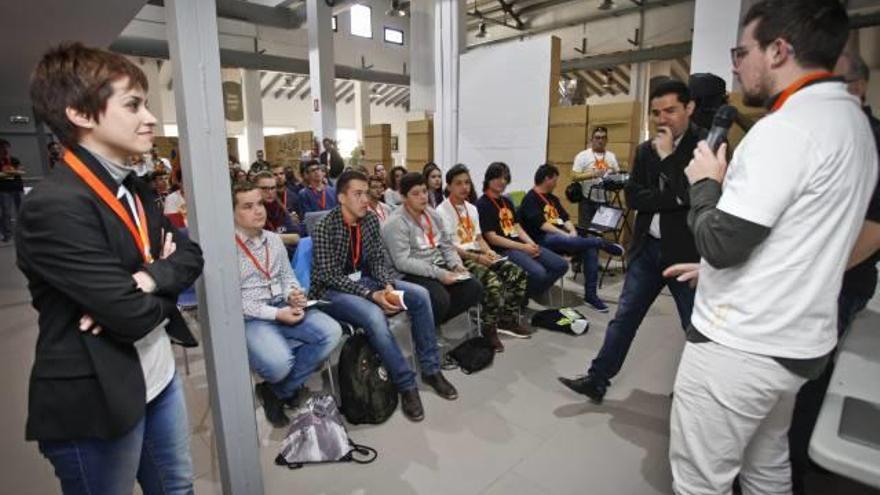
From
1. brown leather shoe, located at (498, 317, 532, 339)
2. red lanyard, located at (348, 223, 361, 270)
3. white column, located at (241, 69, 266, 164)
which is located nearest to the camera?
red lanyard, located at (348, 223, 361, 270)

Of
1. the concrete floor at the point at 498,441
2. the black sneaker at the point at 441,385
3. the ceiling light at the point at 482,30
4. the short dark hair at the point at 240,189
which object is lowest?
the concrete floor at the point at 498,441

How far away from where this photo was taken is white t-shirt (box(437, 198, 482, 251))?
3.39 m

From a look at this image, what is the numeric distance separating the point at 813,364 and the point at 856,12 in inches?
362

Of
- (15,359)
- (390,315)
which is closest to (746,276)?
(390,315)

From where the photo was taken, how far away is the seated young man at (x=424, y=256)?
2779 mm

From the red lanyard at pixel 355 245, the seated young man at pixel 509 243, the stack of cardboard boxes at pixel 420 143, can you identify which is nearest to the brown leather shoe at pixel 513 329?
the seated young man at pixel 509 243

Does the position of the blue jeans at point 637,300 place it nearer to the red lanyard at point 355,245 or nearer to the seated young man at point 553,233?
the red lanyard at point 355,245

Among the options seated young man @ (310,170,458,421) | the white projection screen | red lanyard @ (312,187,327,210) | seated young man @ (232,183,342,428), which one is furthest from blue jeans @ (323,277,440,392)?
the white projection screen

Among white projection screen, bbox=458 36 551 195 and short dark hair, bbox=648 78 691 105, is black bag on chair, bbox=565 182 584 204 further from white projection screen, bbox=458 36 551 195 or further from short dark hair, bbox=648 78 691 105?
short dark hair, bbox=648 78 691 105

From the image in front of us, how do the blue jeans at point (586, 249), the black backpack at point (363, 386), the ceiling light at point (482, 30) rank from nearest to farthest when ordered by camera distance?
1. the black backpack at point (363, 386)
2. the blue jeans at point (586, 249)
3. the ceiling light at point (482, 30)

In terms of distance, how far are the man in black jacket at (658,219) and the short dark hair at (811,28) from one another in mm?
948

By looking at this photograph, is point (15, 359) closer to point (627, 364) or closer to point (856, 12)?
point (627, 364)

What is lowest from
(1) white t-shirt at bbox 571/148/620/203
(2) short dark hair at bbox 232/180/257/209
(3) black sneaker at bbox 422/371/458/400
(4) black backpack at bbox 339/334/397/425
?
(3) black sneaker at bbox 422/371/458/400

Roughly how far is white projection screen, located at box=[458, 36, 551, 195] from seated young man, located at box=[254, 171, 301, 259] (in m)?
2.97
